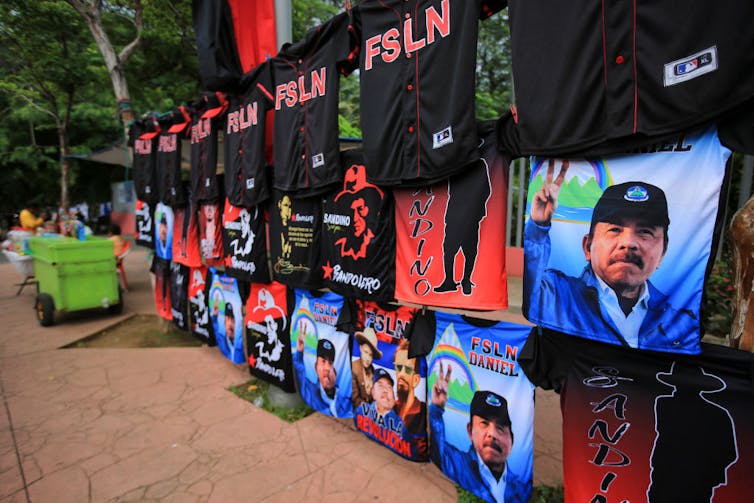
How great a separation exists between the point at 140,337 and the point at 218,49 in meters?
5.05

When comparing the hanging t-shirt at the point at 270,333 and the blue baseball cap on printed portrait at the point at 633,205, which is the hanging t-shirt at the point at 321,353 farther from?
the blue baseball cap on printed portrait at the point at 633,205

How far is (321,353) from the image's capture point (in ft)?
13.9

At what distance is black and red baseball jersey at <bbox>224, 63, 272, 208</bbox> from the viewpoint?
4.39 metres

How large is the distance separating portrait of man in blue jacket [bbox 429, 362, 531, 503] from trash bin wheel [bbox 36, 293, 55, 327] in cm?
747

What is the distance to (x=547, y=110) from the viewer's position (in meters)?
2.28

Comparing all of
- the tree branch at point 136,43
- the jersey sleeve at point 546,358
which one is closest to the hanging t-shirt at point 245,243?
the jersey sleeve at point 546,358

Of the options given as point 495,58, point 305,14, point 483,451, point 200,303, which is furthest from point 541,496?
point 495,58

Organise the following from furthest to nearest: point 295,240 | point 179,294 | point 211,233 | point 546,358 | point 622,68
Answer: point 179,294 < point 211,233 < point 295,240 < point 546,358 < point 622,68

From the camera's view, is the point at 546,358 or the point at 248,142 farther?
the point at 248,142

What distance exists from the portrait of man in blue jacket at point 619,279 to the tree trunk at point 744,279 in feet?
1.53

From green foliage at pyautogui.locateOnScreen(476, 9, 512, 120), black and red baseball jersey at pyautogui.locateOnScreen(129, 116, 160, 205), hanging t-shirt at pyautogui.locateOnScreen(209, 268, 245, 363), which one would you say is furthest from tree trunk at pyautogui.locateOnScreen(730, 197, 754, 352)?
green foliage at pyautogui.locateOnScreen(476, 9, 512, 120)

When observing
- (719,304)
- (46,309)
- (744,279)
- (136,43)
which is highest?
(136,43)

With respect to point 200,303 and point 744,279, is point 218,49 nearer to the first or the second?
point 200,303

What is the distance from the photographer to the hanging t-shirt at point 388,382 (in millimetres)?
3449
